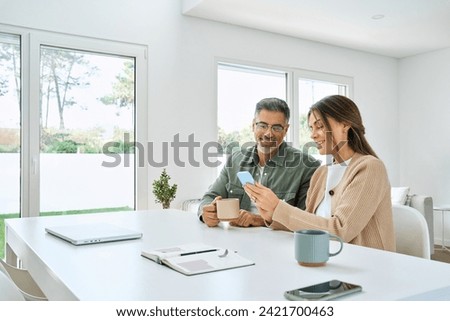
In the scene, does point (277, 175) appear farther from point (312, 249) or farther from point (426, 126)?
point (426, 126)

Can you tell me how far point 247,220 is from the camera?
1.61m

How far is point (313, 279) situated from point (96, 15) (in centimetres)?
313

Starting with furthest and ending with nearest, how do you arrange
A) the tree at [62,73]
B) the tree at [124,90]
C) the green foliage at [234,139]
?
the green foliage at [234,139] → the tree at [124,90] → the tree at [62,73]

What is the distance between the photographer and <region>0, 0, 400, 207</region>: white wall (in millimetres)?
3277

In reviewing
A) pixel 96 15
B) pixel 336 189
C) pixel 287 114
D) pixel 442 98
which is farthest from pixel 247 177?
pixel 442 98

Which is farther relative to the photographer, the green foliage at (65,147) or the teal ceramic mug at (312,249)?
the green foliage at (65,147)

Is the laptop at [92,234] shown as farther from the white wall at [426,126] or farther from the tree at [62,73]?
the white wall at [426,126]

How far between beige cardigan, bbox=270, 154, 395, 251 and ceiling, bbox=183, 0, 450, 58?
2.50 m

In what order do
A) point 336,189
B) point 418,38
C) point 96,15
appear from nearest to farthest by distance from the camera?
1. point 336,189
2. point 96,15
3. point 418,38

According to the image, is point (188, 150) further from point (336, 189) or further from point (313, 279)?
point (313, 279)

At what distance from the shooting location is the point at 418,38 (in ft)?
15.2

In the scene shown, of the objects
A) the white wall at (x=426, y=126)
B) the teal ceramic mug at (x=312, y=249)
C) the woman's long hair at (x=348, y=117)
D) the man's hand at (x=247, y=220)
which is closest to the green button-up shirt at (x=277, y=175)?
the man's hand at (x=247, y=220)

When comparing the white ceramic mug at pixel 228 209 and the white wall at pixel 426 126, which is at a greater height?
the white wall at pixel 426 126

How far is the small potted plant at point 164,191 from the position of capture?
3416mm
